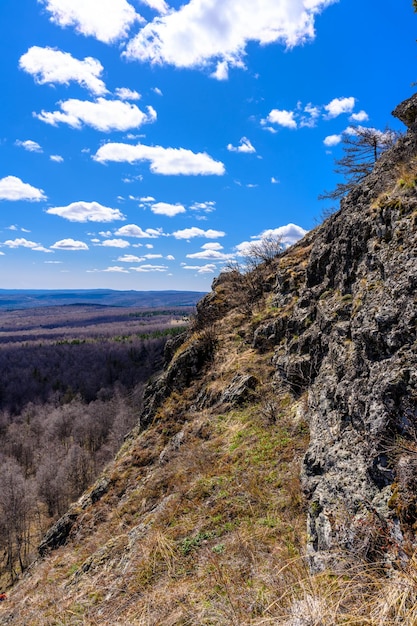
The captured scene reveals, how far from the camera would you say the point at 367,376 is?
194 inches

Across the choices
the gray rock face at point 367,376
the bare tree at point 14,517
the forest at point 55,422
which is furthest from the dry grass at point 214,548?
the bare tree at point 14,517

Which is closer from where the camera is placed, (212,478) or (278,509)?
(278,509)

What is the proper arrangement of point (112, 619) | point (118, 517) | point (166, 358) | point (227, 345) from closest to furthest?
point (112, 619) → point (118, 517) → point (227, 345) → point (166, 358)

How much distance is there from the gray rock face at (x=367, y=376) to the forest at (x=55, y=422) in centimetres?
1325

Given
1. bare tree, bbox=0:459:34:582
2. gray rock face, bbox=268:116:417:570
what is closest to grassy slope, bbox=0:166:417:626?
gray rock face, bbox=268:116:417:570

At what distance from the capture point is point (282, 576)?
3.85m

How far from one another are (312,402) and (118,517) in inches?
256

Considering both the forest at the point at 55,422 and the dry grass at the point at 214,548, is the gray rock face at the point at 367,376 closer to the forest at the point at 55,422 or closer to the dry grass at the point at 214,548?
the dry grass at the point at 214,548

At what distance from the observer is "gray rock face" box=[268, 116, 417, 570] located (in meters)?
3.78

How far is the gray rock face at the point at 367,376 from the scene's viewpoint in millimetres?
3777

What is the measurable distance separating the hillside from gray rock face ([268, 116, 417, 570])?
26 mm

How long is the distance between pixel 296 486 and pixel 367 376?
2409 mm

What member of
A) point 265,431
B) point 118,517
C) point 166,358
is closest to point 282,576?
point 265,431

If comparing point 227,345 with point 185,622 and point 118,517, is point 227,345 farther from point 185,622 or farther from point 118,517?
point 185,622
